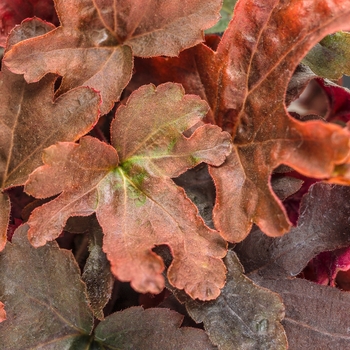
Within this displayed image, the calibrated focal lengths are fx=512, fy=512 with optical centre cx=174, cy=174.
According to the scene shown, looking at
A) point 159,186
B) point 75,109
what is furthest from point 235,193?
point 75,109

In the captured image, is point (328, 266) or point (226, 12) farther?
point (226, 12)

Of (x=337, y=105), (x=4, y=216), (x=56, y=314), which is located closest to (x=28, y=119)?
(x=4, y=216)

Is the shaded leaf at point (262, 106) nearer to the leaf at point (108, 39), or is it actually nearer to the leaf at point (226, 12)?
the leaf at point (108, 39)

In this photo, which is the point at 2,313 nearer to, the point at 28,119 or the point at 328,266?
the point at 28,119

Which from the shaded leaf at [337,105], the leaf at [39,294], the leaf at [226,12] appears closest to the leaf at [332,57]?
the shaded leaf at [337,105]

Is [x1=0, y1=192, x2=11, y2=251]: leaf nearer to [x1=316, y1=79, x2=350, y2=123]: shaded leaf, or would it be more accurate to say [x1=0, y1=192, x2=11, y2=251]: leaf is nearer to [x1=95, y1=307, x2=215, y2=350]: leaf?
[x1=95, y1=307, x2=215, y2=350]: leaf

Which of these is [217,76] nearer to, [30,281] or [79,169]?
[79,169]

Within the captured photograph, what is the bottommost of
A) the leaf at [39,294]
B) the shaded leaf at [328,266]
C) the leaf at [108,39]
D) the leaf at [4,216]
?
the shaded leaf at [328,266]
